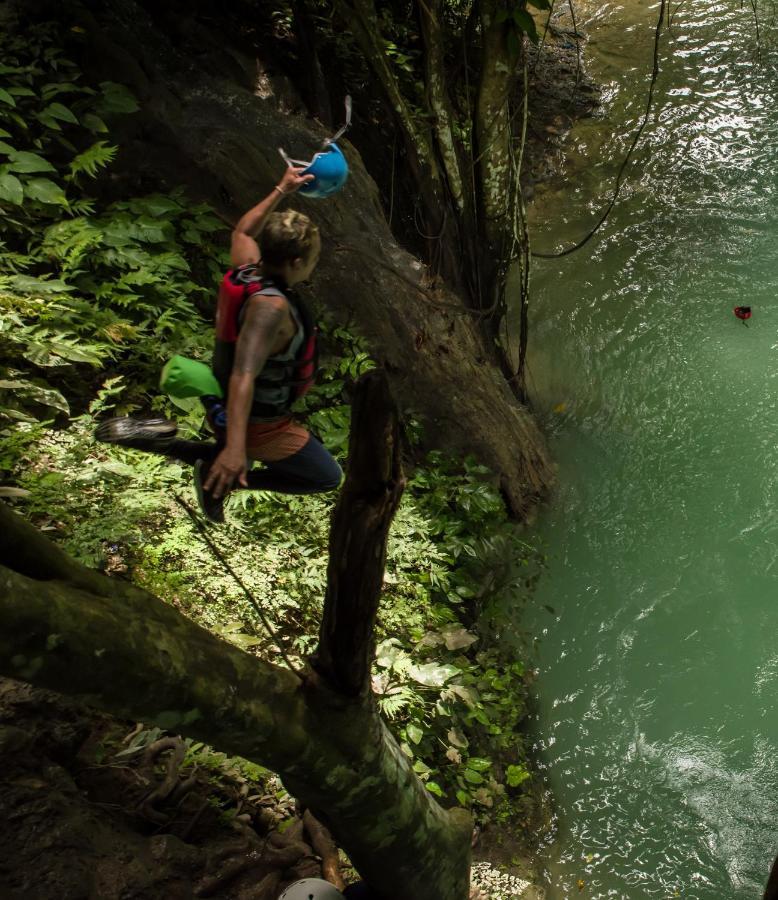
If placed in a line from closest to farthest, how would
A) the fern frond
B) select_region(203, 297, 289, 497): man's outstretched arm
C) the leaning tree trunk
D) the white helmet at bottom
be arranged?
the leaning tree trunk < select_region(203, 297, 289, 497): man's outstretched arm < the white helmet at bottom < the fern frond

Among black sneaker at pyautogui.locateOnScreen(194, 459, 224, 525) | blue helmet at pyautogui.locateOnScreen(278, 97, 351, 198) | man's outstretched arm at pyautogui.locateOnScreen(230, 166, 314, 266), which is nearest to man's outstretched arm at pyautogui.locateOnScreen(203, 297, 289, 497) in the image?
black sneaker at pyautogui.locateOnScreen(194, 459, 224, 525)

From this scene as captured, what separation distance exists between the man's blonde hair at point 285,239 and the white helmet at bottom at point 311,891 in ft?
7.74

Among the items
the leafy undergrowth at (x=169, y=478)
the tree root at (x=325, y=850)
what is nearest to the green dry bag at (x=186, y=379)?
the leafy undergrowth at (x=169, y=478)

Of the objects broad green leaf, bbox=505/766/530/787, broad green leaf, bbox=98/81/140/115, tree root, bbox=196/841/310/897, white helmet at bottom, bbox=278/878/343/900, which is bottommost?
broad green leaf, bbox=505/766/530/787

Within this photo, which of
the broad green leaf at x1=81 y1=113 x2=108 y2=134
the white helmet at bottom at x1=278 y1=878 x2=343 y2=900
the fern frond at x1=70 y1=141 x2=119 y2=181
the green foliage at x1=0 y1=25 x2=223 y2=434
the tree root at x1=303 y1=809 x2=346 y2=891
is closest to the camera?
the white helmet at bottom at x1=278 y1=878 x2=343 y2=900

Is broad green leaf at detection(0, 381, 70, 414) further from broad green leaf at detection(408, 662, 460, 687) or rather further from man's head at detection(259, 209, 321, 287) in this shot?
broad green leaf at detection(408, 662, 460, 687)

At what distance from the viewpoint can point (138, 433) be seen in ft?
9.81

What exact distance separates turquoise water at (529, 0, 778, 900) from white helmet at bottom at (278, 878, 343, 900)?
187 centimetres

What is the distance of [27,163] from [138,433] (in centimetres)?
250

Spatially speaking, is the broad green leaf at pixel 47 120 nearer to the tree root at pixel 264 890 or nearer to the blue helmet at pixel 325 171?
the blue helmet at pixel 325 171

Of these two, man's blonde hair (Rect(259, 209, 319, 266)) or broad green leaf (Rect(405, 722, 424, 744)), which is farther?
broad green leaf (Rect(405, 722, 424, 744))

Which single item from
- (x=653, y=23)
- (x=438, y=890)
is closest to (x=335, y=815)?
(x=438, y=890)

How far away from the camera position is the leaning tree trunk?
1755mm

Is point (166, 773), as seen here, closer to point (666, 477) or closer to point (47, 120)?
point (47, 120)
